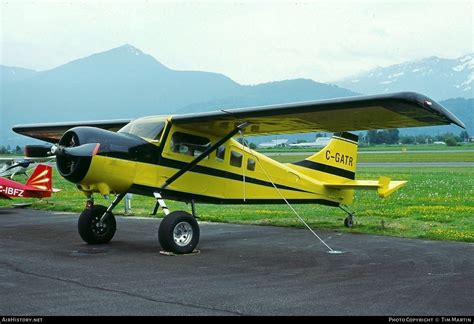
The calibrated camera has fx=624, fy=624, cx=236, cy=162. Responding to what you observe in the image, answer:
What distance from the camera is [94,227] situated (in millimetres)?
12688

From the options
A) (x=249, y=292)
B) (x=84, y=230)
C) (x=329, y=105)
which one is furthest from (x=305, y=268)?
(x=84, y=230)

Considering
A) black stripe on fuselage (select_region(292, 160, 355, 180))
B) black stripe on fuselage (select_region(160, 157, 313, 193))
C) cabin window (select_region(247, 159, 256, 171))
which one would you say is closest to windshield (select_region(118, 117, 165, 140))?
black stripe on fuselage (select_region(160, 157, 313, 193))

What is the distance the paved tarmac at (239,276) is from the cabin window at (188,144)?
1918 mm

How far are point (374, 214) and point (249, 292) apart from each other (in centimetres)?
1072

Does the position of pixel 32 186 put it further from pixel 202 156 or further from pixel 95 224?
pixel 202 156

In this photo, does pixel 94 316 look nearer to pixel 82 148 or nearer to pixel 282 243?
pixel 82 148

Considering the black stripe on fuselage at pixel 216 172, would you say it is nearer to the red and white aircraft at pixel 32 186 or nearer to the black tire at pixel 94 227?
the black tire at pixel 94 227

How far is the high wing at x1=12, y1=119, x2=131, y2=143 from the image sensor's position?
53.2 ft

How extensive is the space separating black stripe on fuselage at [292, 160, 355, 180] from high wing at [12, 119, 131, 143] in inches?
182

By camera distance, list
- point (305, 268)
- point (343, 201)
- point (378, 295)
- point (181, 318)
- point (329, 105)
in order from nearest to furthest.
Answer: point (181, 318) < point (378, 295) < point (305, 268) < point (329, 105) < point (343, 201)

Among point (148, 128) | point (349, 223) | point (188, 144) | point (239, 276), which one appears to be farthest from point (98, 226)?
point (349, 223)

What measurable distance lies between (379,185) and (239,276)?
6.69 meters

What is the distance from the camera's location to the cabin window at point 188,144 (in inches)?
493

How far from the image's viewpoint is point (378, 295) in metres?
7.45
